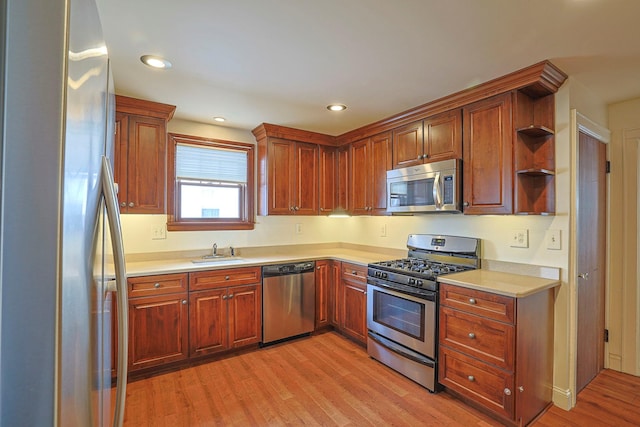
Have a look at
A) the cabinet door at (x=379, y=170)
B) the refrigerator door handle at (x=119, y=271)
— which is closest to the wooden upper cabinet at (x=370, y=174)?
the cabinet door at (x=379, y=170)

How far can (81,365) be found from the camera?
59 cm

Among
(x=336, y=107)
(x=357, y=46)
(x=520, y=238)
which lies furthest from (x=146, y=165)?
(x=520, y=238)

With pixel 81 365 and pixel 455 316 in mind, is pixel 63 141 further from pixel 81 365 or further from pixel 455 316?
pixel 455 316

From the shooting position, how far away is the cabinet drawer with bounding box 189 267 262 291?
2887mm

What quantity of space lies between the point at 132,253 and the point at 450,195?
119 inches

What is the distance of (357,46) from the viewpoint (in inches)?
75.2

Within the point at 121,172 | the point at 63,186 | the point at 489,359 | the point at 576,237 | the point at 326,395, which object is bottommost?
the point at 326,395

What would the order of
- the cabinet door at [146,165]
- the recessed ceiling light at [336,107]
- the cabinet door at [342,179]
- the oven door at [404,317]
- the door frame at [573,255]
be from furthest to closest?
the cabinet door at [342,179] < the recessed ceiling light at [336,107] < the cabinet door at [146,165] < the oven door at [404,317] < the door frame at [573,255]

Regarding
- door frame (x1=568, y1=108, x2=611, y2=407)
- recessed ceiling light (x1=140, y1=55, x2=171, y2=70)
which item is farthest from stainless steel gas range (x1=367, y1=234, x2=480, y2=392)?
recessed ceiling light (x1=140, y1=55, x2=171, y2=70)

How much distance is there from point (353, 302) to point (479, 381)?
1410mm

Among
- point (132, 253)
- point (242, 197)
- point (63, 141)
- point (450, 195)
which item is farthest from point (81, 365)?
point (242, 197)

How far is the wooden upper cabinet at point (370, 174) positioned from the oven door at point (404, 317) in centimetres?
96

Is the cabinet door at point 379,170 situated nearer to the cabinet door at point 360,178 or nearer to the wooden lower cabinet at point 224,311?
the cabinet door at point 360,178

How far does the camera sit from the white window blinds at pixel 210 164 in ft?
11.2
